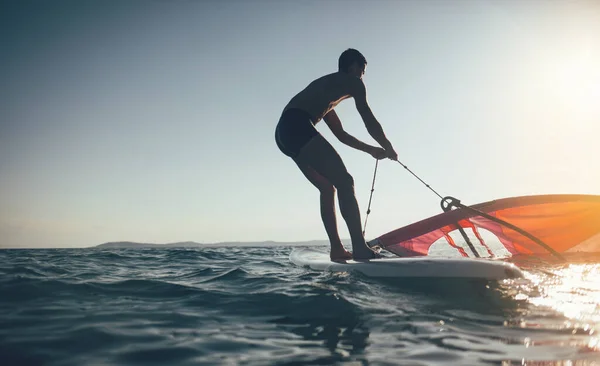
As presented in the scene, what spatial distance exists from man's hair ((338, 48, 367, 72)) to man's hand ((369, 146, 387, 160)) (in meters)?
1.17

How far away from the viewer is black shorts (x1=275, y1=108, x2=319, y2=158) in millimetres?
4984

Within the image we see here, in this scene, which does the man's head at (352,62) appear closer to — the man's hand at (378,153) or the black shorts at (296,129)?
the black shorts at (296,129)

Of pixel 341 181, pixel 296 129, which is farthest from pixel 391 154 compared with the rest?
pixel 296 129

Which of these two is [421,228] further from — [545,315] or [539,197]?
[545,315]

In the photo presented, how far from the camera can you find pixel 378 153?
539 cm

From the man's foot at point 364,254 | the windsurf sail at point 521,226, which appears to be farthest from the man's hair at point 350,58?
the windsurf sail at point 521,226

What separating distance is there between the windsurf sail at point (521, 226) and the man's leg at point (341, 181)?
2541 mm

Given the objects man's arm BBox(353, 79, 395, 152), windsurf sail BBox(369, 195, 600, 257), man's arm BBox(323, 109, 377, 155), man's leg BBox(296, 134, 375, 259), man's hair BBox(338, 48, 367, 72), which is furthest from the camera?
windsurf sail BBox(369, 195, 600, 257)

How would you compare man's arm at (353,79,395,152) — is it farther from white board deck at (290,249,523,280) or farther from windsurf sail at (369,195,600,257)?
windsurf sail at (369,195,600,257)

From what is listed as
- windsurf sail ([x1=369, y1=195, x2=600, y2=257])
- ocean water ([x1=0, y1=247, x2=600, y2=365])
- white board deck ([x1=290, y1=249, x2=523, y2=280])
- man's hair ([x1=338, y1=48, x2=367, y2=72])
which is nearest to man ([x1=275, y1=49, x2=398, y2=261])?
man's hair ([x1=338, y1=48, x2=367, y2=72])

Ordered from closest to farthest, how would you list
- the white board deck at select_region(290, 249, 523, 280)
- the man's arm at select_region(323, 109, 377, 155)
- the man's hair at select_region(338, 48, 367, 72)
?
the white board deck at select_region(290, 249, 523, 280) < the man's hair at select_region(338, 48, 367, 72) < the man's arm at select_region(323, 109, 377, 155)

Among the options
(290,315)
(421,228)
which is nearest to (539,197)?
(421,228)

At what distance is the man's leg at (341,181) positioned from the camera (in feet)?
15.6

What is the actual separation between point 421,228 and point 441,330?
4867 millimetres
